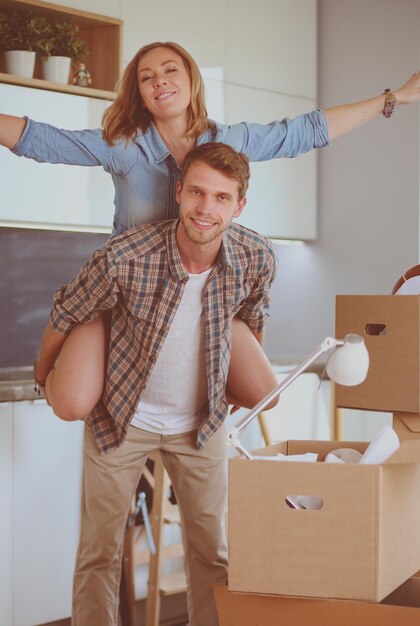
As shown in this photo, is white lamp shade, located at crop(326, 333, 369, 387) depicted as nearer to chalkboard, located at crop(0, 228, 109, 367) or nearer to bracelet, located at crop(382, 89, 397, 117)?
bracelet, located at crop(382, 89, 397, 117)

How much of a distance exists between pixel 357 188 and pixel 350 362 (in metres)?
2.90

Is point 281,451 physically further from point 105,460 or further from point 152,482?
point 152,482

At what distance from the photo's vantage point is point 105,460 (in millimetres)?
2391

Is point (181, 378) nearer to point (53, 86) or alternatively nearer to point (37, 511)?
point (37, 511)

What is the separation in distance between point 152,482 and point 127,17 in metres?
1.86

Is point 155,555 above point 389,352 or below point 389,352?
below

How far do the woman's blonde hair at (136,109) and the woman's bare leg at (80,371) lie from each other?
0.47 m

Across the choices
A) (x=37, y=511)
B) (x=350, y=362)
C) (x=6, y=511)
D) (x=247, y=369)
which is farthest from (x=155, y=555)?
(x=350, y=362)

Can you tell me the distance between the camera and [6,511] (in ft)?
10.5

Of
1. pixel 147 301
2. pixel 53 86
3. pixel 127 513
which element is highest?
pixel 53 86

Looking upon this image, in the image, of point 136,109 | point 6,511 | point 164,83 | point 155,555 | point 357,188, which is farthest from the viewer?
point 357,188

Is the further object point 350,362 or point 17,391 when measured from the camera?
point 17,391

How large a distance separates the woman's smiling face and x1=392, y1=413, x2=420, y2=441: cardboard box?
0.90 metres

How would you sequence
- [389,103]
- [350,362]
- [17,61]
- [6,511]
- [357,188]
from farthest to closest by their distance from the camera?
1. [357,188]
2. [17,61]
3. [6,511]
4. [389,103]
5. [350,362]
